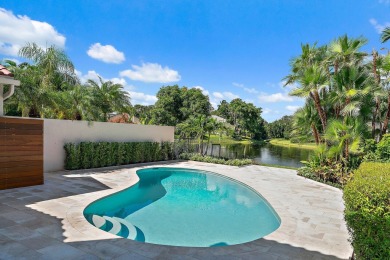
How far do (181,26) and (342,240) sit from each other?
51.4ft

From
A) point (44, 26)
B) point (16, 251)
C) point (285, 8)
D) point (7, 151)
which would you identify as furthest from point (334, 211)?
point (44, 26)

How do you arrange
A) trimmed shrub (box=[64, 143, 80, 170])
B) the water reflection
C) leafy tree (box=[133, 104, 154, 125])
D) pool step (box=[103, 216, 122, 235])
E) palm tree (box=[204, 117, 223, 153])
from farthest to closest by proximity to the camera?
the water reflection
leafy tree (box=[133, 104, 154, 125])
palm tree (box=[204, 117, 223, 153])
trimmed shrub (box=[64, 143, 80, 170])
pool step (box=[103, 216, 122, 235])

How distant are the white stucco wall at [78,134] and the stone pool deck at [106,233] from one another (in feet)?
8.05

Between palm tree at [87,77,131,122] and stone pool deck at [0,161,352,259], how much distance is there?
8.12 m

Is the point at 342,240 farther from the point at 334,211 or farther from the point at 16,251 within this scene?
the point at 16,251

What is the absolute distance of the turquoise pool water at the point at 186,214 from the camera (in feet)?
19.6

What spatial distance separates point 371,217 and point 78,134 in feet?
39.6

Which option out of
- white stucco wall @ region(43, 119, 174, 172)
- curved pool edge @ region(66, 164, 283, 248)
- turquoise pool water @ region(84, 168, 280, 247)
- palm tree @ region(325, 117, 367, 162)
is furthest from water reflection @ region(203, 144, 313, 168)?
palm tree @ region(325, 117, 367, 162)

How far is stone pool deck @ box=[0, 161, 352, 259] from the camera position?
412 centimetres

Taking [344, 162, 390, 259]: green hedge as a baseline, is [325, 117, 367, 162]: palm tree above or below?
above

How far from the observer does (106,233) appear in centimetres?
491

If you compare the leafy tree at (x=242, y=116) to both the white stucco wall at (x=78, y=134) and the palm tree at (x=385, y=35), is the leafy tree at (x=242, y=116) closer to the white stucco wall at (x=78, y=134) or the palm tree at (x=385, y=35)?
the white stucco wall at (x=78, y=134)

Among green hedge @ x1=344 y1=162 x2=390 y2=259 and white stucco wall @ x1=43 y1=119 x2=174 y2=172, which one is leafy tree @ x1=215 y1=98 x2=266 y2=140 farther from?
green hedge @ x1=344 y1=162 x2=390 y2=259

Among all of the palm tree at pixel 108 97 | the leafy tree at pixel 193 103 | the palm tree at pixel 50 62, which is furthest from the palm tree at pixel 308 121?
the leafy tree at pixel 193 103
